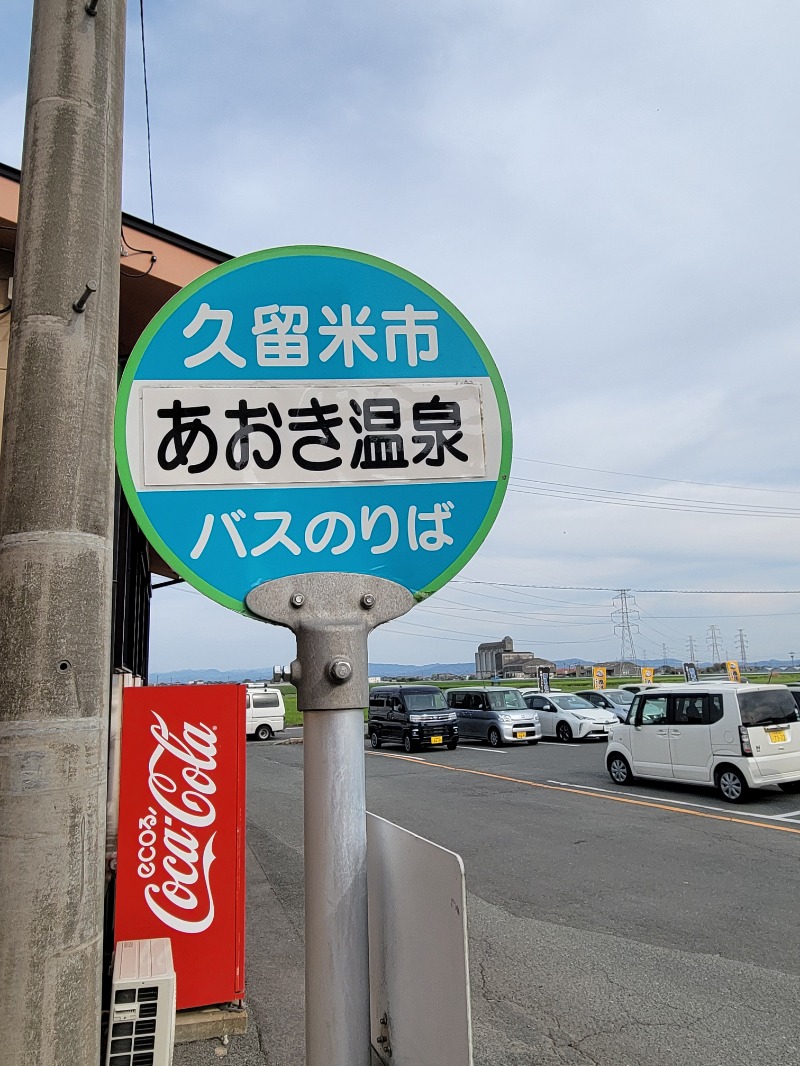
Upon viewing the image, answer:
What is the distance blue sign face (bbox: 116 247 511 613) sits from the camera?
1.37 m

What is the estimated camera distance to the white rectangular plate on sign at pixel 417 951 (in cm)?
101

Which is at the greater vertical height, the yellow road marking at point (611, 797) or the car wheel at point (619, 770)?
the car wheel at point (619, 770)

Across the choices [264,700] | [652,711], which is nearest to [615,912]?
[652,711]

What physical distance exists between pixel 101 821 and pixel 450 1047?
4.62 ft

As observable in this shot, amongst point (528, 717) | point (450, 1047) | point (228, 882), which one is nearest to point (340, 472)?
point (450, 1047)

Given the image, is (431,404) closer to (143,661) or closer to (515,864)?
(515,864)

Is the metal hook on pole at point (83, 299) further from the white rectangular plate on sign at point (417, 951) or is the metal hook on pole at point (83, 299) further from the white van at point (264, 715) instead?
the white van at point (264, 715)

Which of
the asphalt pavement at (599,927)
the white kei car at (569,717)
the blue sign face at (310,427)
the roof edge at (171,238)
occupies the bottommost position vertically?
the asphalt pavement at (599,927)

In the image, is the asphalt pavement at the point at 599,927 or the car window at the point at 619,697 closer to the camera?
the asphalt pavement at the point at 599,927

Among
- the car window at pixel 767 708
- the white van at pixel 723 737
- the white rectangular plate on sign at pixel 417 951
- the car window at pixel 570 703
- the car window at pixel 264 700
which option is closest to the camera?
the white rectangular plate on sign at pixel 417 951

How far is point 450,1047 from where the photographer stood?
103 cm

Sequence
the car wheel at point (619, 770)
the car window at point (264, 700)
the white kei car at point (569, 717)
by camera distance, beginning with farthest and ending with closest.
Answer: the car window at point (264, 700), the white kei car at point (569, 717), the car wheel at point (619, 770)

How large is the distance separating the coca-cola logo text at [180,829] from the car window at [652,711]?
10284 millimetres

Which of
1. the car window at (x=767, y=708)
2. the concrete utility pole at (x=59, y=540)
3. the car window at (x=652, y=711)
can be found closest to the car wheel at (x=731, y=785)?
the car window at (x=767, y=708)
